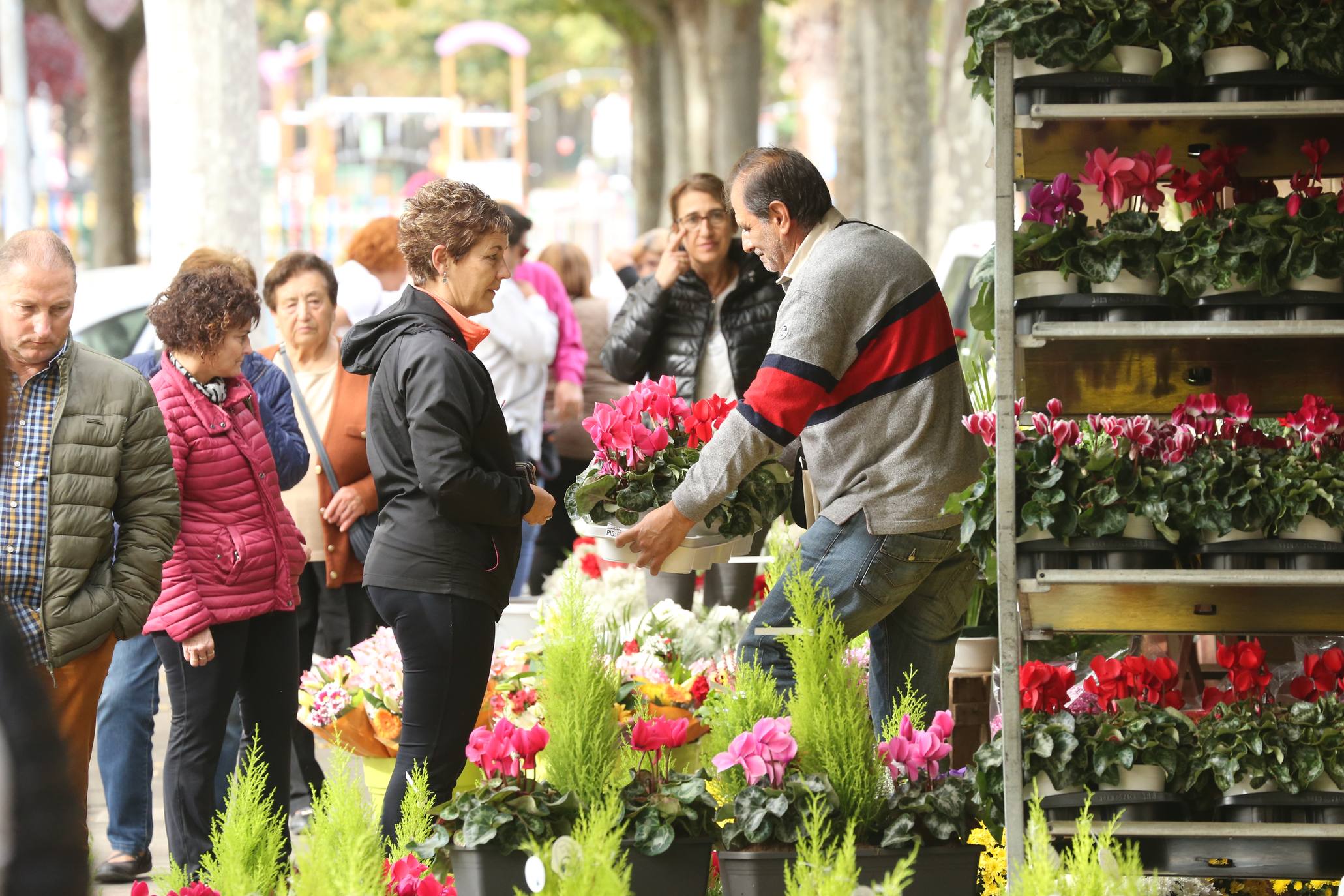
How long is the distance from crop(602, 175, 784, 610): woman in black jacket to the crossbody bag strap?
3.59ft

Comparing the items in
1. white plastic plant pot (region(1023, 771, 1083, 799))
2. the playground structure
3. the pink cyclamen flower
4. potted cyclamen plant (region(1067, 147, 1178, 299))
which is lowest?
white plastic plant pot (region(1023, 771, 1083, 799))

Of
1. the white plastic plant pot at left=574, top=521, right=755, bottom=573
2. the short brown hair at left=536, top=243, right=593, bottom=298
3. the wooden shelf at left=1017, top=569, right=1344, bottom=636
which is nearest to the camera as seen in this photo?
the wooden shelf at left=1017, top=569, right=1344, bottom=636

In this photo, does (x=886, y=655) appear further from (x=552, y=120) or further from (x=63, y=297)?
(x=552, y=120)

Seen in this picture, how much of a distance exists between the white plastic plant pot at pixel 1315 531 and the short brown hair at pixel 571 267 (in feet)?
19.4

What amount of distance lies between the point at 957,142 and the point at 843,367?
1071 cm

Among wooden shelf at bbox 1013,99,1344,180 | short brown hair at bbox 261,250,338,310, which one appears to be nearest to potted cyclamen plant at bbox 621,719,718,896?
wooden shelf at bbox 1013,99,1344,180

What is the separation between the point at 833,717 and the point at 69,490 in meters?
1.93

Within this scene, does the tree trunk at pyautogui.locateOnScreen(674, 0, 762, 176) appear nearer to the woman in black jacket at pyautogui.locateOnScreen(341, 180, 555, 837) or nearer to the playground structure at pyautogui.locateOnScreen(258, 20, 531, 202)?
the playground structure at pyautogui.locateOnScreen(258, 20, 531, 202)

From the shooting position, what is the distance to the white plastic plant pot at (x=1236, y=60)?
3.59 meters

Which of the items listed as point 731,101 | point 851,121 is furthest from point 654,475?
point 851,121

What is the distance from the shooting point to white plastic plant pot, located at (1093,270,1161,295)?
366 cm

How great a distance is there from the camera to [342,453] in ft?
19.5

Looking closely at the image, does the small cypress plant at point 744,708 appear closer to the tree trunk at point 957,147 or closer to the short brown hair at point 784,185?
the short brown hair at point 784,185

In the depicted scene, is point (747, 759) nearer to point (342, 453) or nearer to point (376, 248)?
point (342, 453)
